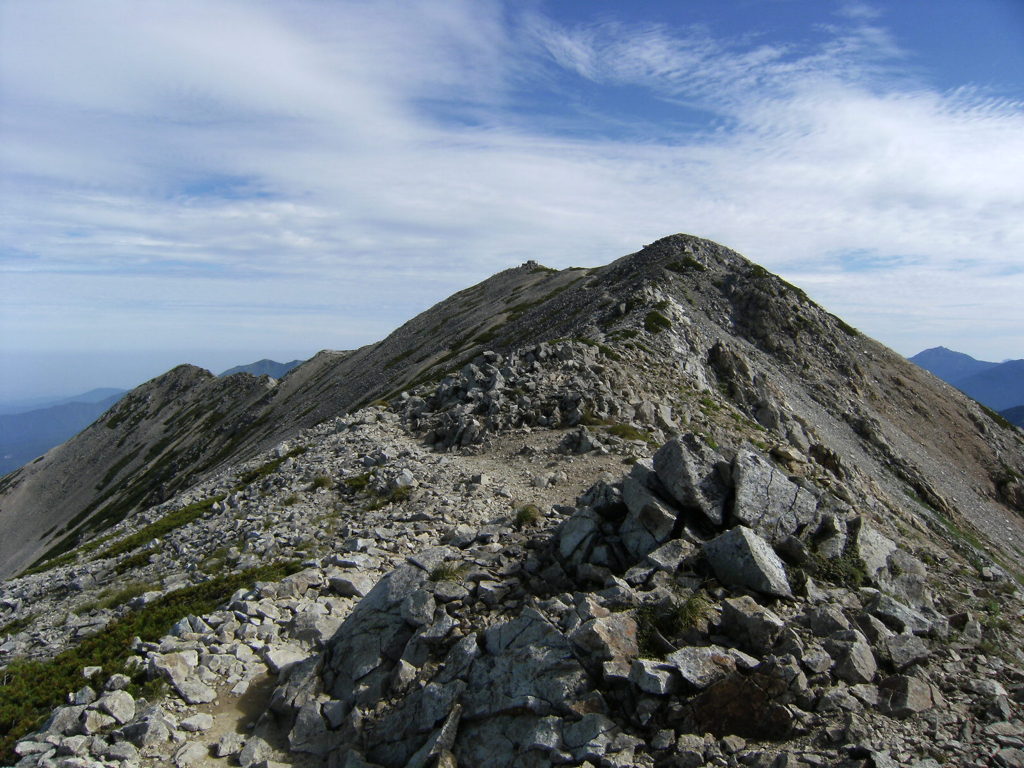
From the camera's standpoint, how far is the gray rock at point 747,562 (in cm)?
1229

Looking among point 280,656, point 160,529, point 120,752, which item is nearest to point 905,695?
point 280,656

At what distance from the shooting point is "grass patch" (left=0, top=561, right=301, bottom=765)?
12891mm

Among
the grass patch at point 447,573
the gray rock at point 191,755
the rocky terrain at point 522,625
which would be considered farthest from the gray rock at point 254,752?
the grass patch at point 447,573

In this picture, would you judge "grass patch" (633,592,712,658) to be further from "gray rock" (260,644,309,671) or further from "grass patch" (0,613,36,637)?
"grass patch" (0,613,36,637)

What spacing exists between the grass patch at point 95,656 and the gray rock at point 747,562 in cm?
1233

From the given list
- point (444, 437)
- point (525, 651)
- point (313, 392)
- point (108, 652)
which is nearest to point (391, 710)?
point (525, 651)

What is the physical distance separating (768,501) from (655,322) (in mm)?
32925

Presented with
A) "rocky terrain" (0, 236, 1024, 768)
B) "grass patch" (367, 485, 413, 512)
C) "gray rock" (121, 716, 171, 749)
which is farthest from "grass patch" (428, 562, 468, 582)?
"grass patch" (367, 485, 413, 512)

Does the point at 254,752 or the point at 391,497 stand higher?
the point at 391,497

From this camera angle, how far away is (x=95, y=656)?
1477 cm

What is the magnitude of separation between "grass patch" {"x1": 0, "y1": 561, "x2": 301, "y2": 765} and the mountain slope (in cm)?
2268

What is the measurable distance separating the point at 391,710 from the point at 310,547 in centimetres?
1008

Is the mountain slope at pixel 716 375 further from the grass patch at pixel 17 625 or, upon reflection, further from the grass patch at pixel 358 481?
the grass patch at pixel 17 625

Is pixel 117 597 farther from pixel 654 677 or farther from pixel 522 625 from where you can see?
pixel 654 677
